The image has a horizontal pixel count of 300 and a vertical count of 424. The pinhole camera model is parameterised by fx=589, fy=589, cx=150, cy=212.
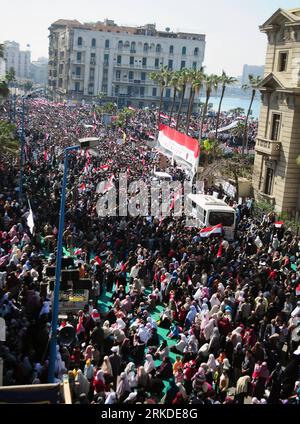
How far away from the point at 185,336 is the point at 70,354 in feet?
10.7

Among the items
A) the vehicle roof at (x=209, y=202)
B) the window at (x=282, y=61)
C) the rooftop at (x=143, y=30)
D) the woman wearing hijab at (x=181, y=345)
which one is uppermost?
the rooftop at (x=143, y=30)

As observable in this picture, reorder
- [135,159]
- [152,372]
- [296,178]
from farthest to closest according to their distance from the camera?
[135,159]
[296,178]
[152,372]

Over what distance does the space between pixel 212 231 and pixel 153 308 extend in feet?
24.0

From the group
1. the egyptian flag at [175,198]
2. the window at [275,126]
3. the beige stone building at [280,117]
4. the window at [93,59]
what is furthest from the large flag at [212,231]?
the window at [93,59]

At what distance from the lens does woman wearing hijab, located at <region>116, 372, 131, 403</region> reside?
11719 mm

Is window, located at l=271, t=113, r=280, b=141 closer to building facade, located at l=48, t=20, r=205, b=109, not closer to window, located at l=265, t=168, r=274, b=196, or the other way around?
window, located at l=265, t=168, r=274, b=196

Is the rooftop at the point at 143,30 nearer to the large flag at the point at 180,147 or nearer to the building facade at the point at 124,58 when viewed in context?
the building facade at the point at 124,58

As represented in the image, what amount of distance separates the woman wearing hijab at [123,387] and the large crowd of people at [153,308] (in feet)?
0.07

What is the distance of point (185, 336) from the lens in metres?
15.3

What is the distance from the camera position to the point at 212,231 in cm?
2455

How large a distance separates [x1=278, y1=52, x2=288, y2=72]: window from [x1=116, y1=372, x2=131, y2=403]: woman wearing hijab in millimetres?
28052

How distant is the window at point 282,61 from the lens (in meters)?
35.7

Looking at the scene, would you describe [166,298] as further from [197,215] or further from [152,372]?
[197,215]

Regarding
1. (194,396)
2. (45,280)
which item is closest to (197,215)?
(45,280)
